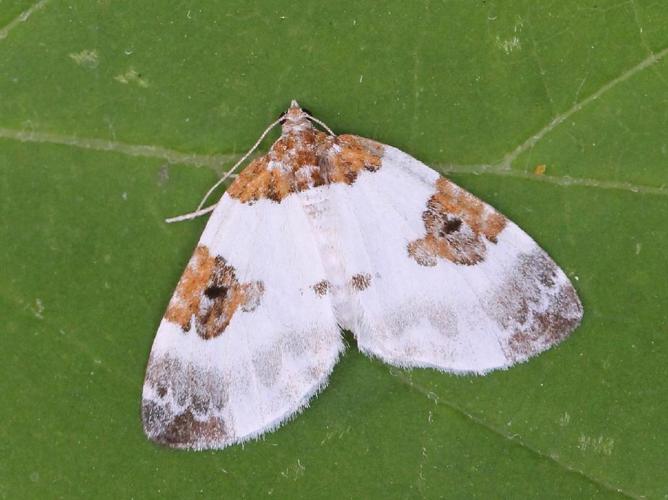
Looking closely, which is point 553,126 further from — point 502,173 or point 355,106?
point 355,106

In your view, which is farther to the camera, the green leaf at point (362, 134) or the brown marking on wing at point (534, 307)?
the green leaf at point (362, 134)

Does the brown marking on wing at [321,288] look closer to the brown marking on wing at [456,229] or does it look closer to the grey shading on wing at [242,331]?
→ the grey shading on wing at [242,331]

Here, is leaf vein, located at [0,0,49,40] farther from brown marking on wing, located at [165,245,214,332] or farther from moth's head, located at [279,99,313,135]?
brown marking on wing, located at [165,245,214,332]

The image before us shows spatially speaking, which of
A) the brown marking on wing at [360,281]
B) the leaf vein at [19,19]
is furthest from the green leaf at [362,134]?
the brown marking on wing at [360,281]

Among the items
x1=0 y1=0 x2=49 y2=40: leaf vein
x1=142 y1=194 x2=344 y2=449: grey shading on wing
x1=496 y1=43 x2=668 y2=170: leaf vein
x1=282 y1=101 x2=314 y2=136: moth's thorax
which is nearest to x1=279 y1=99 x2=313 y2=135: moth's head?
x1=282 y1=101 x2=314 y2=136: moth's thorax

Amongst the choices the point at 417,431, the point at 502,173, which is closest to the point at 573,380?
the point at 417,431

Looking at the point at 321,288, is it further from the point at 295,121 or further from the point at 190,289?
the point at 295,121
